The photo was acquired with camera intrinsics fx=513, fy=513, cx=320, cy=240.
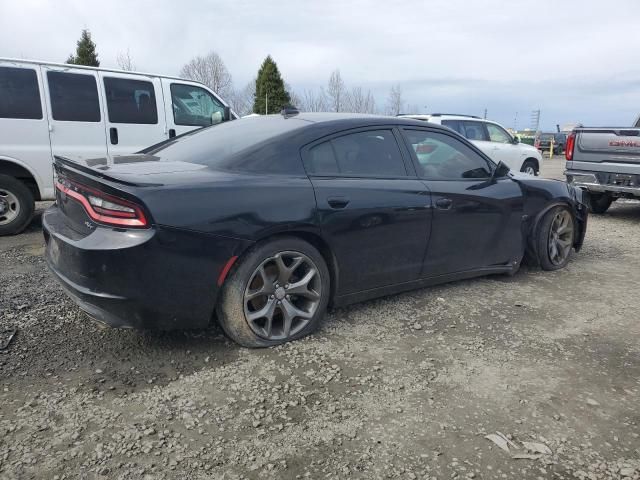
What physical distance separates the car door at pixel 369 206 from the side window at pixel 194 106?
4113 millimetres

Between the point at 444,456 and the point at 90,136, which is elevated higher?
the point at 90,136

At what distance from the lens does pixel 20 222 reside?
5934mm

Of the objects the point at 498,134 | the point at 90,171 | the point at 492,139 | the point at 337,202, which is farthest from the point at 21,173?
the point at 498,134

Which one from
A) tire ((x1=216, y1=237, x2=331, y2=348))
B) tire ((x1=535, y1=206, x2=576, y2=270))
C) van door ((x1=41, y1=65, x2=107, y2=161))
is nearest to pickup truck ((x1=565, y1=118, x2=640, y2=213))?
tire ((x1=535, y1=206, x2=576, y2=270))

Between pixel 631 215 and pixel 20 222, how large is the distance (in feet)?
30.2

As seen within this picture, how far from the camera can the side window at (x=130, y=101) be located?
21.3 feet

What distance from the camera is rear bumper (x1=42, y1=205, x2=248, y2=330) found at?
263 cm

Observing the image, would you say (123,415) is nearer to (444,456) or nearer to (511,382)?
(444,456)

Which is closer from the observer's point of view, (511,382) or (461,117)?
(511,382)

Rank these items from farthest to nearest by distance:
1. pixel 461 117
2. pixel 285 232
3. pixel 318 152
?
pixel 461 117
pixel 318 152
pixel 285 232

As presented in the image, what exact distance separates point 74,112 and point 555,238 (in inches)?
221

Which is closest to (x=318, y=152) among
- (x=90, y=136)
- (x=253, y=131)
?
(x=253, y=131)

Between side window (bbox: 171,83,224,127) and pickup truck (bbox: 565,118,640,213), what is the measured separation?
5579 millimetres

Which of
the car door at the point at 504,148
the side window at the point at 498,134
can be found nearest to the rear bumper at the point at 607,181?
the car door at the point at 504,148
